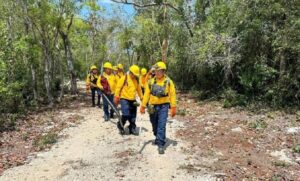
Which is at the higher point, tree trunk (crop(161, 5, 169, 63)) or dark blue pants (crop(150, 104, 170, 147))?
tree trunk (crop(161, 5, 169, 63))

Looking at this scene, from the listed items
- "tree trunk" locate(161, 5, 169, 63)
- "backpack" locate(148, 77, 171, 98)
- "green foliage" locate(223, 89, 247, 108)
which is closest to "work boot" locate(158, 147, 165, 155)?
"backpack" locate(148, 77, 171, 98)

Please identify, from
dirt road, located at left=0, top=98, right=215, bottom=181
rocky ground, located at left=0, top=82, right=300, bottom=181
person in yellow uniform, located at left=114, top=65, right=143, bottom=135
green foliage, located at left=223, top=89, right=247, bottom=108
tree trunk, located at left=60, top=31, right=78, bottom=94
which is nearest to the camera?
dirt road, located at left=0, top=98, right=215, bottom=181

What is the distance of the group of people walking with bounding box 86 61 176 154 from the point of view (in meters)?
10.1

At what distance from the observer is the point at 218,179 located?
8219mm

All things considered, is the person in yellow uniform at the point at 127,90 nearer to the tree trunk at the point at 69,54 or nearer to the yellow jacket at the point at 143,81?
the yellow jacket at the point at 143,81

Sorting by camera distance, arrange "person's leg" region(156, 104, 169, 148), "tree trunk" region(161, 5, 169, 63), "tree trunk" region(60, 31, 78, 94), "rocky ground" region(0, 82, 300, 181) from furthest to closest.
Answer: "tree trunk" region(161, 5, 169, 63), "tree trunk" region(60, 31, 78, 94), "person's leg" region(156, 104, 169, 148), "rocky ground" region(0, 82, 300, 181)

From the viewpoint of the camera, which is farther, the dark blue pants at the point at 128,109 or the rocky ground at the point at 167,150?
the dark blue pants at the point at 128,109

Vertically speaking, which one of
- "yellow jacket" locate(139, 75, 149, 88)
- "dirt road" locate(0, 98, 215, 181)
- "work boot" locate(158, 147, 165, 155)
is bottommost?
"dirt road" locate(0, 98, 215, 181)

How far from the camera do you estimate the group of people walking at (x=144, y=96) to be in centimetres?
1010

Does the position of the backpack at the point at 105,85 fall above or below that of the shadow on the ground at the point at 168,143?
above

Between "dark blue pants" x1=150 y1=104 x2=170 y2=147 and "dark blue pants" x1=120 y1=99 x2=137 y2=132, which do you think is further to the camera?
"dark blue pants" x1=120 y1=99 x2=137 y2=132

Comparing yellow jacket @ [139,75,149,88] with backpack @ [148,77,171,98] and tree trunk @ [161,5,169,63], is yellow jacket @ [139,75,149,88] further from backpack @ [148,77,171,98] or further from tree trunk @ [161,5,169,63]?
tree trunk @ [161,5,169,63]

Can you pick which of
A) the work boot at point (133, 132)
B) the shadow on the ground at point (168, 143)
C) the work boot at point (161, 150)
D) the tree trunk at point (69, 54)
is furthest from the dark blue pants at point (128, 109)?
the tree trunk at point (69, 54)

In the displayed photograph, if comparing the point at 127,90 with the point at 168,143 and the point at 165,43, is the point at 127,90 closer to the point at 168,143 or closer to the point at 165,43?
the point at 168,143
